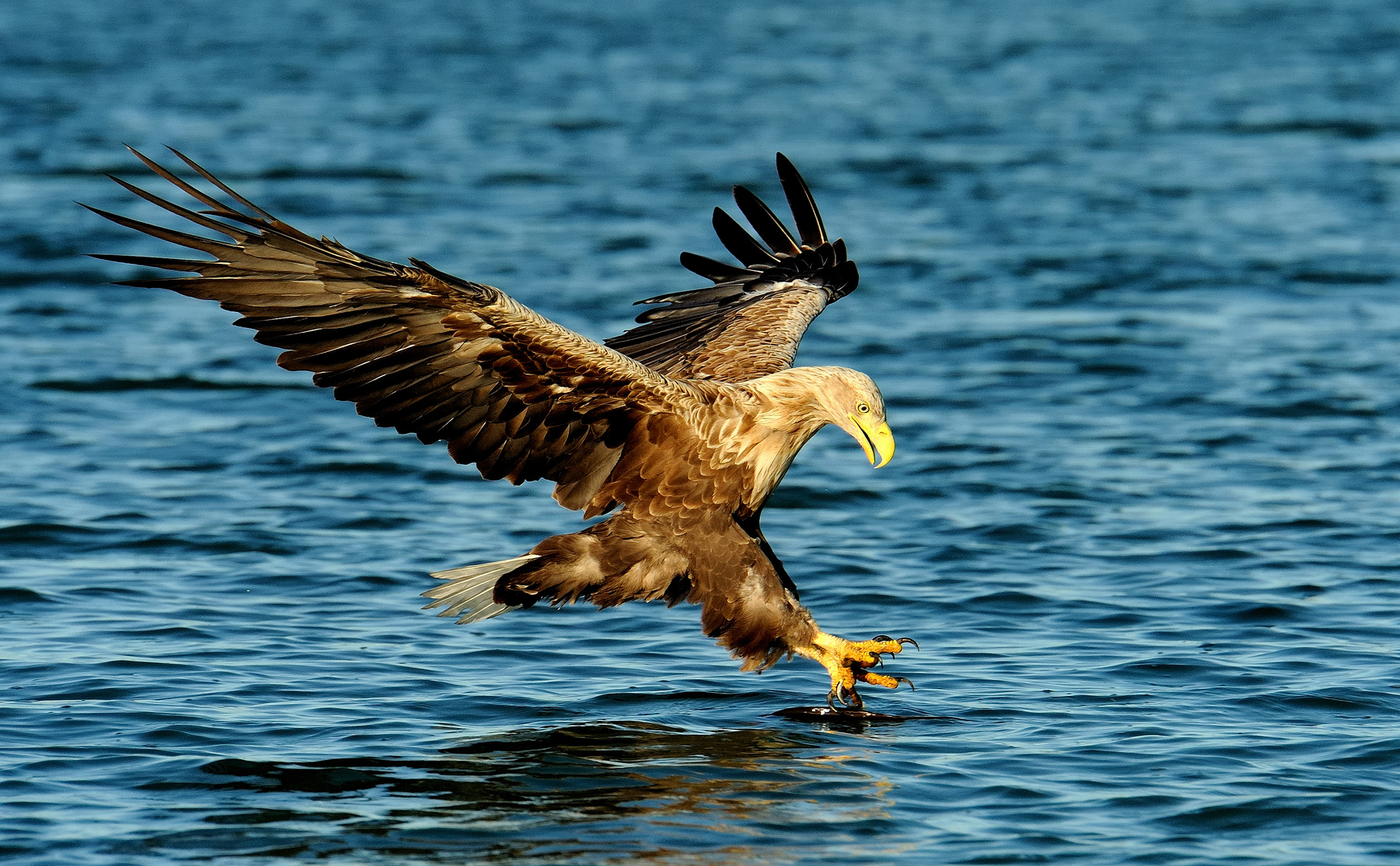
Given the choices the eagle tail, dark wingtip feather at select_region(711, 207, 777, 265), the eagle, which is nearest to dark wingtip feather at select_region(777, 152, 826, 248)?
dark wingtip feather at select_region(711, 207, 777, 265)

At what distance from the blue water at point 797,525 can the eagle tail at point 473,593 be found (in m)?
0.33

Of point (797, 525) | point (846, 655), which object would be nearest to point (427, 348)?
point (846, 655)

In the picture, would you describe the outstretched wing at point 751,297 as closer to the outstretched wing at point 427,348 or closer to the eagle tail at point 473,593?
the outstretched wing at point 427,348

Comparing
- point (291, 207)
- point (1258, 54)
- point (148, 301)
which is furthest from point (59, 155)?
point (1258, 54)

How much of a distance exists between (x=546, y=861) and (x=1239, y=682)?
2.70 meters

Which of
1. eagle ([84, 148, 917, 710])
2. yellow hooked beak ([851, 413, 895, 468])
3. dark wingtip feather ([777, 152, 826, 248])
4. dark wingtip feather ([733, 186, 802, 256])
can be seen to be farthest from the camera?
dark wingtip feather ([733, 186, 802, 256])

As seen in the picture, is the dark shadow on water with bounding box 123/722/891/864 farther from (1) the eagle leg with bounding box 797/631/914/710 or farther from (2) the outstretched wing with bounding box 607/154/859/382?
(2) the outstretched wing with bounding box 607/154/859/382

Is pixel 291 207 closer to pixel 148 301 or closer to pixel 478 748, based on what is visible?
pixel 148 301

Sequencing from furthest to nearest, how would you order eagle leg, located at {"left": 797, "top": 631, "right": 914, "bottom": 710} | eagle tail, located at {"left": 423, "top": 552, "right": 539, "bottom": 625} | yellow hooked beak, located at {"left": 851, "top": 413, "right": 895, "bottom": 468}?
eagle tail, located at {"left": 423, "top": 552, "right": 539, "bottom": 625} → eagle leg, located at {"left": 797, "top": 631, "right": 914, "bottom": 710} → yellow hooked beak, located at {"left": 851, "top": 413, "right": 895, "bottom": 468}

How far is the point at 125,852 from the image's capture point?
4.87m

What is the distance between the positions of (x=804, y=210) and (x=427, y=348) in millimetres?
2497

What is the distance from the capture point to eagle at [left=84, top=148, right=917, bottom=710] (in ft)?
17.9

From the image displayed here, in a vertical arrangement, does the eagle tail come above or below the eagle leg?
above

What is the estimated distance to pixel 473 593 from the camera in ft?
20.0
